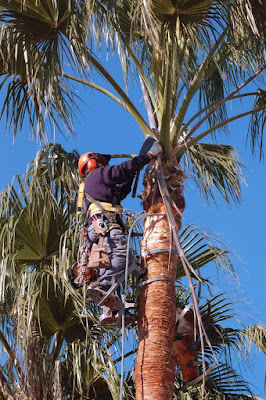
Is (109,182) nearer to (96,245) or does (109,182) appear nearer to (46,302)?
(96,245)

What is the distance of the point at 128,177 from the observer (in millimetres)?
7074

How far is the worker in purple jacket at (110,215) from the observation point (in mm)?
6648

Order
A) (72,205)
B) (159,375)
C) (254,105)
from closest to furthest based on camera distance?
(159,375) < (72,205) < (254,105)

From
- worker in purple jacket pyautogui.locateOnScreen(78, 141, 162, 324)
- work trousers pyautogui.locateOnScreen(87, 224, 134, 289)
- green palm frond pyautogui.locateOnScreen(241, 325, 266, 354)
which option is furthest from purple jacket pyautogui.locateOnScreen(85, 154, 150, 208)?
green palm frond pyautogui.locateOnScreen(241, 325, 266, 354)

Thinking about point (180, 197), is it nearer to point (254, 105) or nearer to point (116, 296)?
point (116, 296)

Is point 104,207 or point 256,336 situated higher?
point 104,207

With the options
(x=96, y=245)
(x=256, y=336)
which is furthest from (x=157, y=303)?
(x=256, y=336)

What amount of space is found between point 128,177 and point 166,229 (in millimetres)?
749

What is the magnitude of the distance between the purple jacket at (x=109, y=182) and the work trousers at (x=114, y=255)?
0.42 meters

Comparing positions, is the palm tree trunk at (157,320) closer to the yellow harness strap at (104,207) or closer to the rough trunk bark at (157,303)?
the rough trunk bark at (157,303)

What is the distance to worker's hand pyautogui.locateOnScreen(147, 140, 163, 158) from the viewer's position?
265 inches

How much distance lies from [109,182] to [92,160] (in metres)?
0.58

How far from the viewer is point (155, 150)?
6766 millimetres

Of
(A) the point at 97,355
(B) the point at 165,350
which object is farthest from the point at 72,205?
(B) the point at 165,350
